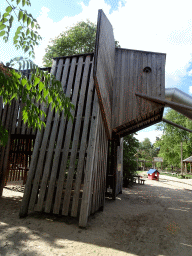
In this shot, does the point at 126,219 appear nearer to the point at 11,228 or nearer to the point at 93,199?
the point at 93,199

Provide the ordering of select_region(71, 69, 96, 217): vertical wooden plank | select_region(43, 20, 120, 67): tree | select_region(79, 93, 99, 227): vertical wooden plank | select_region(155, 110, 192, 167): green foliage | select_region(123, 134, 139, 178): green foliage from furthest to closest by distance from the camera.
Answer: select_region(155, 110, 192, 167): green foliage → select_region(43, 20, 120, 67): tree → select_region(123, 134, 139, 178): green foliage → select_region(71, 69, 96, 217): vertical wooden plank → select_region(79, 93, 99, 227): vertical wooden plank

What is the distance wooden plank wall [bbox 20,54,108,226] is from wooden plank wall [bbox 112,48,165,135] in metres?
1.77

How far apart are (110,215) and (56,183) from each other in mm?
2138

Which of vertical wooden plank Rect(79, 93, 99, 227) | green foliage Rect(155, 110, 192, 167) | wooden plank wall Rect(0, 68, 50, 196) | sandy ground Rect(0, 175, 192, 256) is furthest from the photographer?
green foliage Rect(155, 110, 192, 167)

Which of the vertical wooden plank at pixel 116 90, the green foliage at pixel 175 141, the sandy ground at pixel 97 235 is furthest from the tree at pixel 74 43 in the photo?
the green foliage at pixel 175 141

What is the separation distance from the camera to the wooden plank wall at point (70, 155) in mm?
4316

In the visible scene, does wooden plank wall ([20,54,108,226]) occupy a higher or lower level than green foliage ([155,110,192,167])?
lower

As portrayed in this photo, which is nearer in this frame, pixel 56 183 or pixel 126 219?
pixel 56 183

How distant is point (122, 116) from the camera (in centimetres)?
641

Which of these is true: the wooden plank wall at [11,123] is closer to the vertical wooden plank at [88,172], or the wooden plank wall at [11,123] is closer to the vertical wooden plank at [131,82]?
the vertical wooden plank at [88,172]

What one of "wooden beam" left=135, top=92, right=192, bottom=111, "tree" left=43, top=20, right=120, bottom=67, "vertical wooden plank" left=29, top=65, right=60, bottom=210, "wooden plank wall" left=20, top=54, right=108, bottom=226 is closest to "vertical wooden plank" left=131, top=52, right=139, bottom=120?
"wooden beam" left=135, top=92, right=192, bottom=111

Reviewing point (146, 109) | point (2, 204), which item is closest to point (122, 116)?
point (146, 109)

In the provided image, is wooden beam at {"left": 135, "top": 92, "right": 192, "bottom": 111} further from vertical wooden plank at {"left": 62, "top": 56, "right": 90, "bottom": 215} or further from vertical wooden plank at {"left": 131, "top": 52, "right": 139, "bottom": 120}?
vertical wooden plank at {"left": 62, "top": 56, "right": 90, "bottom": 215}

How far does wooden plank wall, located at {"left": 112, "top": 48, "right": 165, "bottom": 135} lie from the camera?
6348 mm
